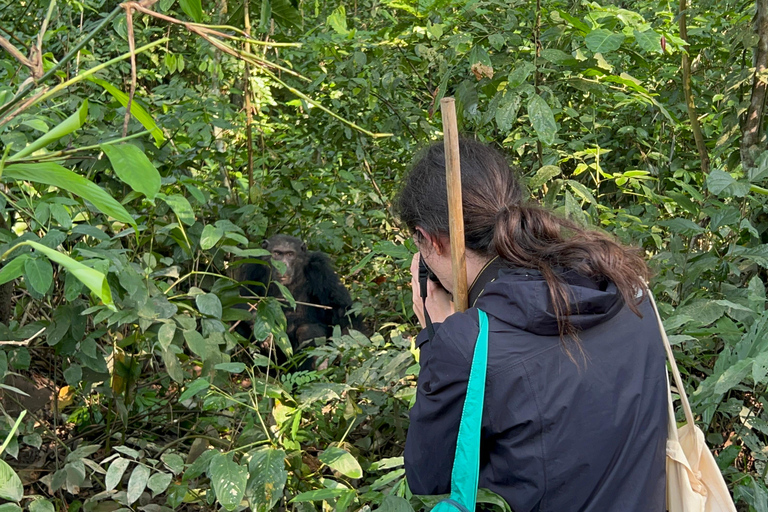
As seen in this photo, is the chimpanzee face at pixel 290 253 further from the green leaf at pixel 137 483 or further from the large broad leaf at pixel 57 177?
the large broad leaf at pixel 57 177

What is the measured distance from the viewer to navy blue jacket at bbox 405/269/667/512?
1.49m

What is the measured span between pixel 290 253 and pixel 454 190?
4.18 metres

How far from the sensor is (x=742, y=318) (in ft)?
8.46

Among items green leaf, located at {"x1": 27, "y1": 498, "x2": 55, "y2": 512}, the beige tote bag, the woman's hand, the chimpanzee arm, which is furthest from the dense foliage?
the woman's hand

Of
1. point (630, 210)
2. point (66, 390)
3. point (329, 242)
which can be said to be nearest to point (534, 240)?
point (630, 210)

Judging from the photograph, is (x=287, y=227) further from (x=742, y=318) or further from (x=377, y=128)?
(x=742, y=318)

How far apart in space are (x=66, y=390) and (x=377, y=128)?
2628 millimetres

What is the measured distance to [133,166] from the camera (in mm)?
854

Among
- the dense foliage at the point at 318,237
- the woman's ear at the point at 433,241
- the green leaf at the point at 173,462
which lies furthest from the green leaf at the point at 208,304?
the woman's ear at the point at 433,241

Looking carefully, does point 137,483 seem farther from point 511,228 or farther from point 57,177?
point 57,177

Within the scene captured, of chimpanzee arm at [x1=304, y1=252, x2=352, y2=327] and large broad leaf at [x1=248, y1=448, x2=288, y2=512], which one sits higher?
large broad leaf at [x1=248, y1=448, x2=288, y2=512]

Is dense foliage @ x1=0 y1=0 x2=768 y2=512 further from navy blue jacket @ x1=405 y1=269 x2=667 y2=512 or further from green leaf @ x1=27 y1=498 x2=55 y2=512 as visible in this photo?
navy blue jacket @ x1=405 y1=269 x2=667 y2=512

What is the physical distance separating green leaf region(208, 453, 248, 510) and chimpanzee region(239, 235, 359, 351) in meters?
3.33

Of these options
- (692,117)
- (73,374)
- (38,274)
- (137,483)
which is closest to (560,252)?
(38,274)
